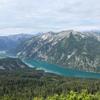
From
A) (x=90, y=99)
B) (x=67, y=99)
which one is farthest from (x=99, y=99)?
(x=67, y=99)

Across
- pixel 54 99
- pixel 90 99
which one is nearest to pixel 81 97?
pixel 90 99

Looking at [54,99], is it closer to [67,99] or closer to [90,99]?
[67,99]

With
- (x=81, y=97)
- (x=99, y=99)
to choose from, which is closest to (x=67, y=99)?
(x=81, y=97)

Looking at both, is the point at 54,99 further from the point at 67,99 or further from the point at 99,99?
the point at 99,99

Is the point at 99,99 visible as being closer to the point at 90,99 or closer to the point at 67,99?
the point at 90,99

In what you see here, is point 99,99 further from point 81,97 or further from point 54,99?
point 54,99
